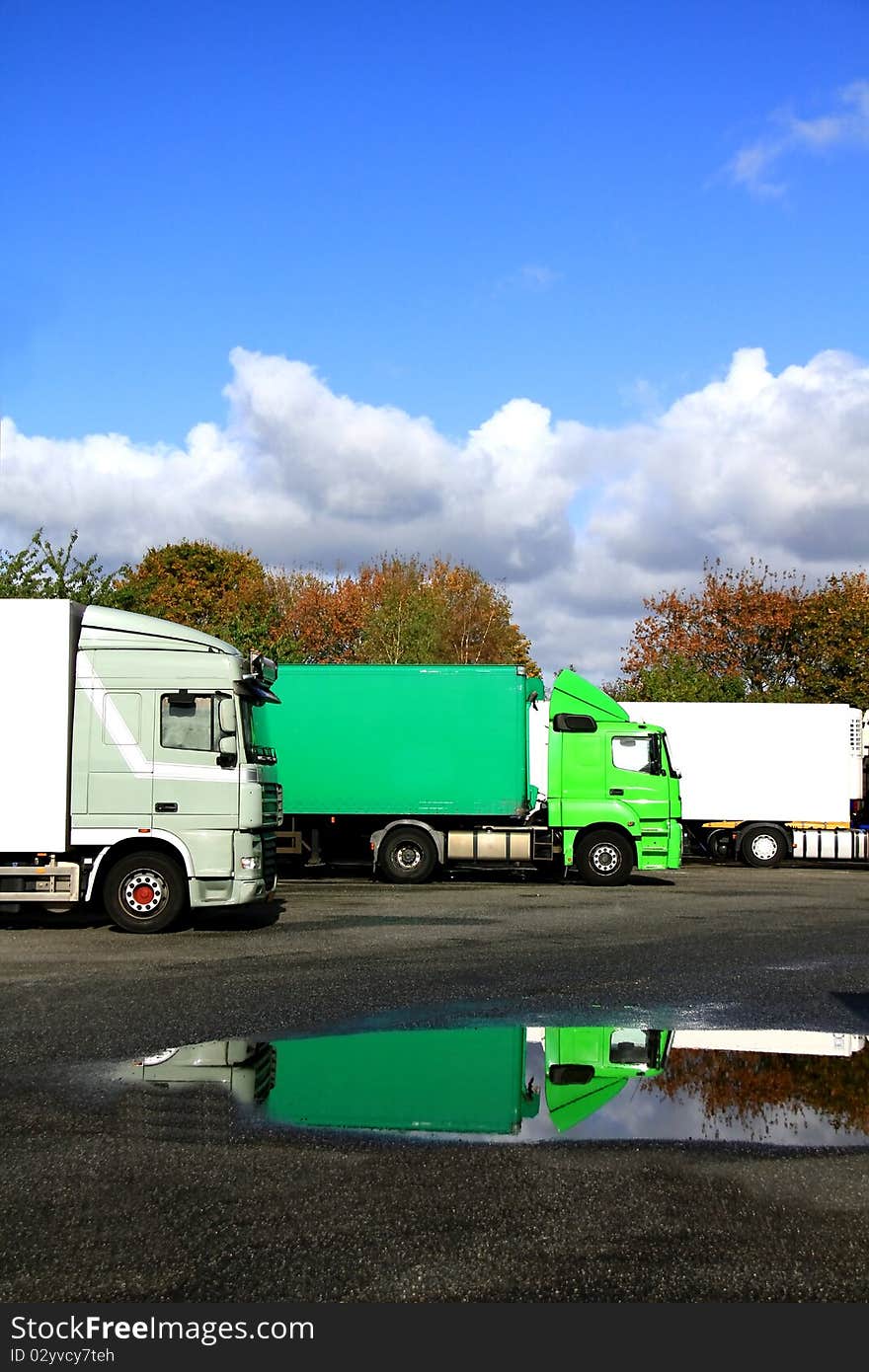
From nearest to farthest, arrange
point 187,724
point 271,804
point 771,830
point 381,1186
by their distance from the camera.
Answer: point 381,1186
point 187,724
point 271,804
point 771,830

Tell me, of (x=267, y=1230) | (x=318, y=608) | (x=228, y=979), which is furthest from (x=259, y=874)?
(x=318, y=608)

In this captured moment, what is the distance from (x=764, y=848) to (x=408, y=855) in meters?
9.87

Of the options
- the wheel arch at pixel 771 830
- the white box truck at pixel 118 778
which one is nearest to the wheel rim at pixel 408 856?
the white box truck at pixel 118 778

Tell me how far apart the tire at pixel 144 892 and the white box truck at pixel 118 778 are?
0.01m

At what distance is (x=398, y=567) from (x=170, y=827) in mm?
42895

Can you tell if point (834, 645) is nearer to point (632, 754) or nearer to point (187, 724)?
point (632, 754)

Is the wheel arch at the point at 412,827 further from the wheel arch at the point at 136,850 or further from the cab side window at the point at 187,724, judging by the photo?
Result: the cab side window at the point at 187,724

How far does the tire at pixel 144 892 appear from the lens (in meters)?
14.7

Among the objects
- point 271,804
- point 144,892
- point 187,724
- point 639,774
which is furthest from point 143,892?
point 639,774

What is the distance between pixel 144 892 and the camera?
14.8 m

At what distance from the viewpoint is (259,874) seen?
1514 centimetres

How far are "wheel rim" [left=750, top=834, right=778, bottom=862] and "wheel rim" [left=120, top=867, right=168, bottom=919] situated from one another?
1734 cm

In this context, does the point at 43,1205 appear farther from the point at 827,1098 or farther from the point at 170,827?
the point at 170,827

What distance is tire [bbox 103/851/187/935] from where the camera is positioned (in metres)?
14.7
